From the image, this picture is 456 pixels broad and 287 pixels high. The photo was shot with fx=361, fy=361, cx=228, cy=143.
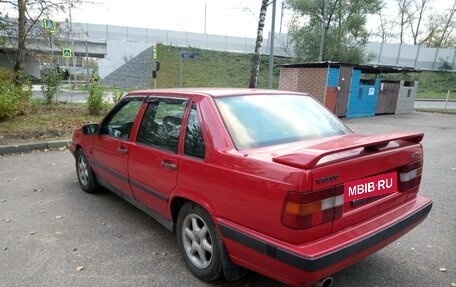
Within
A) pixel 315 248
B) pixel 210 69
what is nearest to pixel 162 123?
pixel 315 248

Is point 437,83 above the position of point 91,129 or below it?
above

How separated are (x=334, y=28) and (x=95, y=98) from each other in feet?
86.6

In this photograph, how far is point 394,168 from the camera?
273cm

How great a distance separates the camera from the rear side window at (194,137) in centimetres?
283

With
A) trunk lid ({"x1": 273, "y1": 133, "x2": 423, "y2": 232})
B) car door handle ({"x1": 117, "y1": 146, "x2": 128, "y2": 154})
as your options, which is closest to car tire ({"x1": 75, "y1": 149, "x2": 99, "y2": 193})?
car door handle ({"x1": 117, "y1": 146, "x2": 128, "y2": 154})

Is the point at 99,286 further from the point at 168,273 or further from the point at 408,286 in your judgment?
the point at 408,286

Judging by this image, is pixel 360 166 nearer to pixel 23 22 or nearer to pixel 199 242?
pixel 199 242

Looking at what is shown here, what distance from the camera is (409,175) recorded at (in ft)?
9.52

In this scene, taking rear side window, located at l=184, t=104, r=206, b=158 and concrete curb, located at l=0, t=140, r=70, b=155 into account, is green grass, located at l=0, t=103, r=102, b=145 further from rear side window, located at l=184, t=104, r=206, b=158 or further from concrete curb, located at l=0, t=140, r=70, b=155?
rear side window, located at l=184, t=104, r=206, b=158

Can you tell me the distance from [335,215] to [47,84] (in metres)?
13.1

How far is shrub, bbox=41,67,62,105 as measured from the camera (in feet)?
42.1

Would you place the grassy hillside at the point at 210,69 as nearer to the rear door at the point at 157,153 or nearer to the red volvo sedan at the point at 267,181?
the rear door at the point at 157,153

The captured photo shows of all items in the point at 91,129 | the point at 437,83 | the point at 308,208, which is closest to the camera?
the point at 308,208

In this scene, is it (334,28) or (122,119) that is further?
(334,28)
